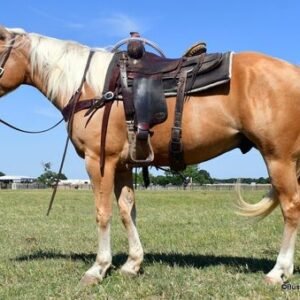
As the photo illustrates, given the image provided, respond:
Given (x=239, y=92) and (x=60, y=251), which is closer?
(x=239, y=92)

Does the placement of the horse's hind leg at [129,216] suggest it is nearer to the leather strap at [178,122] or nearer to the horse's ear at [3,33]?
the leather strap at [178,122]

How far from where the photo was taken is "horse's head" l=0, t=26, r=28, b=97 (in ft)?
20.9

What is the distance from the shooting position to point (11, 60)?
6.38 metres

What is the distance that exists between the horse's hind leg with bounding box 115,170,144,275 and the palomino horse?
0.01 metres

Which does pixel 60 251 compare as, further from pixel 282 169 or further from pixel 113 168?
pixel 282 169

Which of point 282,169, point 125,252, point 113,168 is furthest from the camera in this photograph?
point 125,252

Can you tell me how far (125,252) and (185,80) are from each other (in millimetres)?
3295

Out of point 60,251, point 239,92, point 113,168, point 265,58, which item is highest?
point 265,58

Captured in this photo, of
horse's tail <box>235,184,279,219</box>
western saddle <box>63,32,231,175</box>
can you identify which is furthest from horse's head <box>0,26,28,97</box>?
horse's tail <box>235,184,279,219</box>

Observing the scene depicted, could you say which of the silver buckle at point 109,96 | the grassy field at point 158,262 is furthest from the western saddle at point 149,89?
the grassy field at point 158,262

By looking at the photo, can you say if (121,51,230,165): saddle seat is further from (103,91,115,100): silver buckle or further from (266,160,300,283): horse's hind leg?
(266,160,300,283): horse's hind leg

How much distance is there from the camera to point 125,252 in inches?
314

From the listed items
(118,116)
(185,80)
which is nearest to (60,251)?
(118,116)

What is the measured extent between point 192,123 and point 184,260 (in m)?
2.11
